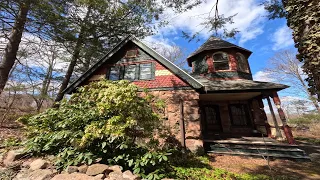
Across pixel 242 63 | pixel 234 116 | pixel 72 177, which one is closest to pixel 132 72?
pixel 72 177

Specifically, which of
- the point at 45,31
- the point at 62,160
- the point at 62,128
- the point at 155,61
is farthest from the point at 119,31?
the point at 62,160

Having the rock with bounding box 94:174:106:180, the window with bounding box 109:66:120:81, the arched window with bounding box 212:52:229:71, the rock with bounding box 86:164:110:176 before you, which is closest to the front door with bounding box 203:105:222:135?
the arched window with bounding box 212:52:229:71

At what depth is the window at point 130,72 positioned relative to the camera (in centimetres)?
924

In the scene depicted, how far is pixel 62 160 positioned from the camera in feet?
13.6

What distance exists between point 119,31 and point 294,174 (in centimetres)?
1161

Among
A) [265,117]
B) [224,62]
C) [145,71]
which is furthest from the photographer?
[224,62]

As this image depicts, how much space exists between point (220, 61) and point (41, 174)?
1149 cm

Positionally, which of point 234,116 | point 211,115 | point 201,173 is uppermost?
point 211,115

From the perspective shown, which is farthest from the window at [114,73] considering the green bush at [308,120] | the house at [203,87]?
the green bush at [308,120]

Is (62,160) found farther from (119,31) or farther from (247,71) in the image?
(247,71)

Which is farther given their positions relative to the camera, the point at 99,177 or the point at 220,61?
the point at 220,61

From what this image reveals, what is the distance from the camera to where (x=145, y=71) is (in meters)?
9.17

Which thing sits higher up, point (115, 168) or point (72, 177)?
point (115, 168)

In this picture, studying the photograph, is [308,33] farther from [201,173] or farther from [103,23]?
[103,23]
